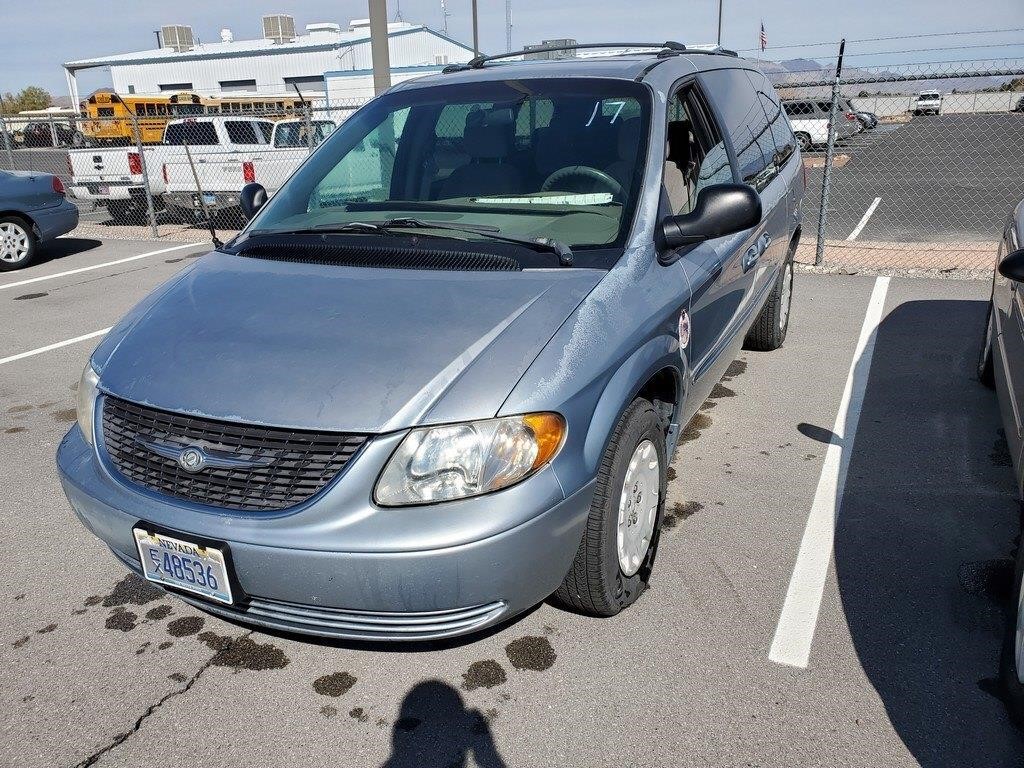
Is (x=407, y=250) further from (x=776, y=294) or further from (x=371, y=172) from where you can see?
(x=776, y=294)

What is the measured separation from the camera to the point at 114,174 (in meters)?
12.9

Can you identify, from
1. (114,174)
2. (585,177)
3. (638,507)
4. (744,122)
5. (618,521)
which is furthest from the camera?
(114,174)

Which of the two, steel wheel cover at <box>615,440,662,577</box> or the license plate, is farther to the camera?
steel wheel cover at <box>615,440,662,577</box>

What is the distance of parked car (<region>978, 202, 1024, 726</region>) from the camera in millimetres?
2240

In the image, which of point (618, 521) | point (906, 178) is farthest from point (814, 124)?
point (618, 521)

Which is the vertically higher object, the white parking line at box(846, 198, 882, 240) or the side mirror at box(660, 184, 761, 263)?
the side mirror at box(660, 184, 761, 263)

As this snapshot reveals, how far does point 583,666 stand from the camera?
105 inches

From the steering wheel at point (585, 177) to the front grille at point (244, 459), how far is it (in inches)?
60.8

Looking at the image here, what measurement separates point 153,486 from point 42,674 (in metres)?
0.85

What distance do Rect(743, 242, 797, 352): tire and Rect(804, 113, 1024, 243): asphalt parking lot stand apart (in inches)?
219

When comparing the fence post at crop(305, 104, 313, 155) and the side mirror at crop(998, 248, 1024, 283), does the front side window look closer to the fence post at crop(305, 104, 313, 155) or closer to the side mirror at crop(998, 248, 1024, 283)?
the side mirror at crop(998, 248, 1024, 283)

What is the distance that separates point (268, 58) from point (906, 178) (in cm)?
4409

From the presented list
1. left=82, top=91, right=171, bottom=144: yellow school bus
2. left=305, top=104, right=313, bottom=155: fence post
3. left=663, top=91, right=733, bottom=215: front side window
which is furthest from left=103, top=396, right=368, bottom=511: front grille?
left=82, top=91, right=171, bottom=144: yellow school bus

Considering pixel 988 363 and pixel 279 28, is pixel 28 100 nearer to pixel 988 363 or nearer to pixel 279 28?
pixel 279 28
